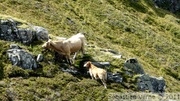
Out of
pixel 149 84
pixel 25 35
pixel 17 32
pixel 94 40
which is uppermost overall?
pixel 17 32

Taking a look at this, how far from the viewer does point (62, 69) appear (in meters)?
21.1

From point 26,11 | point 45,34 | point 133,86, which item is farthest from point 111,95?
point 26,11

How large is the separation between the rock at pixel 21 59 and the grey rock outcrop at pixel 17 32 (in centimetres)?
224

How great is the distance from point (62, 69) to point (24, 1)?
86.2 ft

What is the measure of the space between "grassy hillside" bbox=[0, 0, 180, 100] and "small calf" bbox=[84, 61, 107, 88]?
528 mm

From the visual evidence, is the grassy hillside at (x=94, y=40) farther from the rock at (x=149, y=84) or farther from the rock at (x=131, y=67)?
the rock at (x=149, y=84)

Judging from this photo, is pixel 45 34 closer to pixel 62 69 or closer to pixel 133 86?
pixel 62 69

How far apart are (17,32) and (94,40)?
23026mm

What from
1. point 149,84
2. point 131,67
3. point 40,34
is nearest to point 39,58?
point 40,34

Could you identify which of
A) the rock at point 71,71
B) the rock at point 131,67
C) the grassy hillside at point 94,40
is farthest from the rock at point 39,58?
the rock at point 131,67

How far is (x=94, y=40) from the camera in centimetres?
4497

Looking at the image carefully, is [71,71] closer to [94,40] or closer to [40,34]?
[40,34]

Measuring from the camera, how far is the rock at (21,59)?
19.8m

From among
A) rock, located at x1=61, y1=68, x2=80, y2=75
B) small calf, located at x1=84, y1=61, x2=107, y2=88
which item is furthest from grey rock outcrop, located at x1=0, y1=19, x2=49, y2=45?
small calf, located at x1=84, y1=61, x2=107, y2=88
